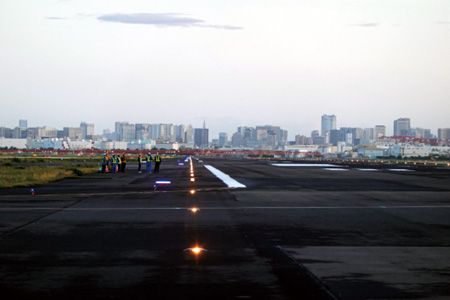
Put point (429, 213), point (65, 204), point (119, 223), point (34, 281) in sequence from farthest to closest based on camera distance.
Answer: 1. point (65, 204)
2. point (429, 213)
3. point (119, 223)
4. point (34, 281)

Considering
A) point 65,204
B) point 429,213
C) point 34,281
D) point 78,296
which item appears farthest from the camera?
point 65,204

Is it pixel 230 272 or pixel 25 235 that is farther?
pixel 25 235

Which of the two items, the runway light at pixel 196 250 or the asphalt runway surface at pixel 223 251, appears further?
the runway light at pixel 196 250

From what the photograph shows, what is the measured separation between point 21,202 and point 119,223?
793 centimetres

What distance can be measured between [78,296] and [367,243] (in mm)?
7084

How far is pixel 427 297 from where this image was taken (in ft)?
26.3

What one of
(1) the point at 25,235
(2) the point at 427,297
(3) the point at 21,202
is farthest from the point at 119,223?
(2) the point at 427,297

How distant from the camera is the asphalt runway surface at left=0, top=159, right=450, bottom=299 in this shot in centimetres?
846

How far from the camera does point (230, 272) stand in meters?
9.55

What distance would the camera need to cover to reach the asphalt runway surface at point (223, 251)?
27.8 ft

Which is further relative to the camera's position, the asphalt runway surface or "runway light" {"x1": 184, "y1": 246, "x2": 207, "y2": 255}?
"runway light" {"x1": 184, "y1": 246, "x2": 207, "y2": 255}

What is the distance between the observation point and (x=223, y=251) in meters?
11.6

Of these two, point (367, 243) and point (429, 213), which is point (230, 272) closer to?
point (367, 243)

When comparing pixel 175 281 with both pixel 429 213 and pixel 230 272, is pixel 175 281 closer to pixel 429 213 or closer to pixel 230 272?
pixel 230 272
